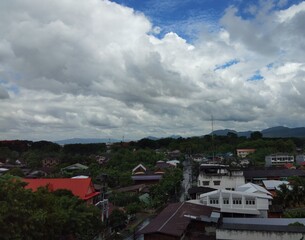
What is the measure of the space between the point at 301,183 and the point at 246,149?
70907mm

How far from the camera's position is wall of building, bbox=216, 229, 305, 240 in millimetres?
18703

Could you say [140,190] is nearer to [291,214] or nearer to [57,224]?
[291,214]

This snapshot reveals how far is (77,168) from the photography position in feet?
203

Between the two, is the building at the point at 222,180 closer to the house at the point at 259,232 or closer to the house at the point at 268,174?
the house at the point at 268,174

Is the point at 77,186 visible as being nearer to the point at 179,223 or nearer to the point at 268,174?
the point at 179,223

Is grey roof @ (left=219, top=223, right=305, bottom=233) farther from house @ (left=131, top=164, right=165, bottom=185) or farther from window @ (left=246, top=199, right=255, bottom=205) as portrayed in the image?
house @ (left=131, top=164, right=165, bottom=185)

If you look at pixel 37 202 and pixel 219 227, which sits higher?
pixel 37 202

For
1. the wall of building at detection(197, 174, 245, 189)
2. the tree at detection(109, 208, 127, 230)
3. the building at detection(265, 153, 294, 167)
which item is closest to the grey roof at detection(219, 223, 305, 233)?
the tree at detection(109, 208, 127, 230)

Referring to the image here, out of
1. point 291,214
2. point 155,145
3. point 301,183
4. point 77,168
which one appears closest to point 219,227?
point 291,214

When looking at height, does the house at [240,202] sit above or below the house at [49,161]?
below

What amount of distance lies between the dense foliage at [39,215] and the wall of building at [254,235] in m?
8.08

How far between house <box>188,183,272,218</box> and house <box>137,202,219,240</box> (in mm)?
1137

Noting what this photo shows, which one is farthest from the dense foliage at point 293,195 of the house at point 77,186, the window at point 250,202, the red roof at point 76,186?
the red roof at point 76,186

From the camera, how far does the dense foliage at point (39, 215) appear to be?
1508cm
